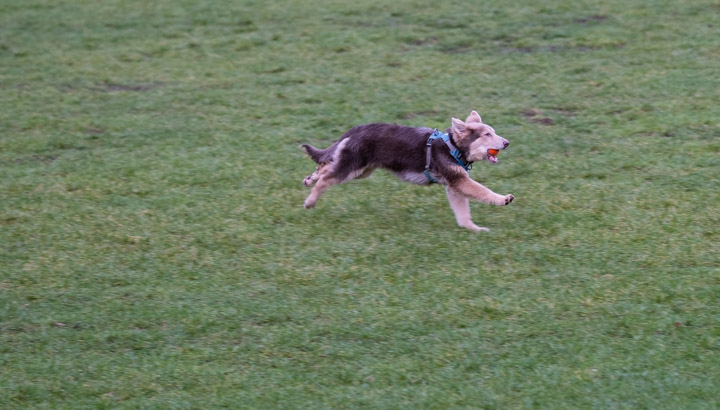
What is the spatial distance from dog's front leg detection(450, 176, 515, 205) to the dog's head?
23cm

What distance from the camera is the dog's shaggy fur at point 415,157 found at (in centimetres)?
688

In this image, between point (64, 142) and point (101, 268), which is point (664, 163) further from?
point (64, 142)

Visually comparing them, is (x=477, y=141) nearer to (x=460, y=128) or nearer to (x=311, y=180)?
(x=460, y=128)

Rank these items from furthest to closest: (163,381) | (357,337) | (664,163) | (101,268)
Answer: (664,163), (101,268), (357,337), (163,381)

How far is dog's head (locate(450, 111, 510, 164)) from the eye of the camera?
685 centimetres

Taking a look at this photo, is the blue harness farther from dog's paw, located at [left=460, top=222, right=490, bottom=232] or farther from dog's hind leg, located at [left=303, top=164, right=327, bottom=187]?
dog's hind leg, located at [left=303, top=164, right=327, bottom=187]

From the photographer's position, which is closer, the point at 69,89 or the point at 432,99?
the point at 432,99

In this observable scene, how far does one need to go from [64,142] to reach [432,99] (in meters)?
4.57

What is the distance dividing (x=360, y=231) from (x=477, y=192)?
3.52 ft

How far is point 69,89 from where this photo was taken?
1189 centimetres

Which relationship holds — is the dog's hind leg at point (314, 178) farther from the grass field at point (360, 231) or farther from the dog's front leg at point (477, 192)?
the dog's front leg at point (477, 192)

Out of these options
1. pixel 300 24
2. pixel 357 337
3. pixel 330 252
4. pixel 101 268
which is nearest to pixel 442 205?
pixel 330 252

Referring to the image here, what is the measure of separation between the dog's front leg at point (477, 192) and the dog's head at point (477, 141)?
23 centimetres

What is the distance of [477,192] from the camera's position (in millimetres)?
6828
